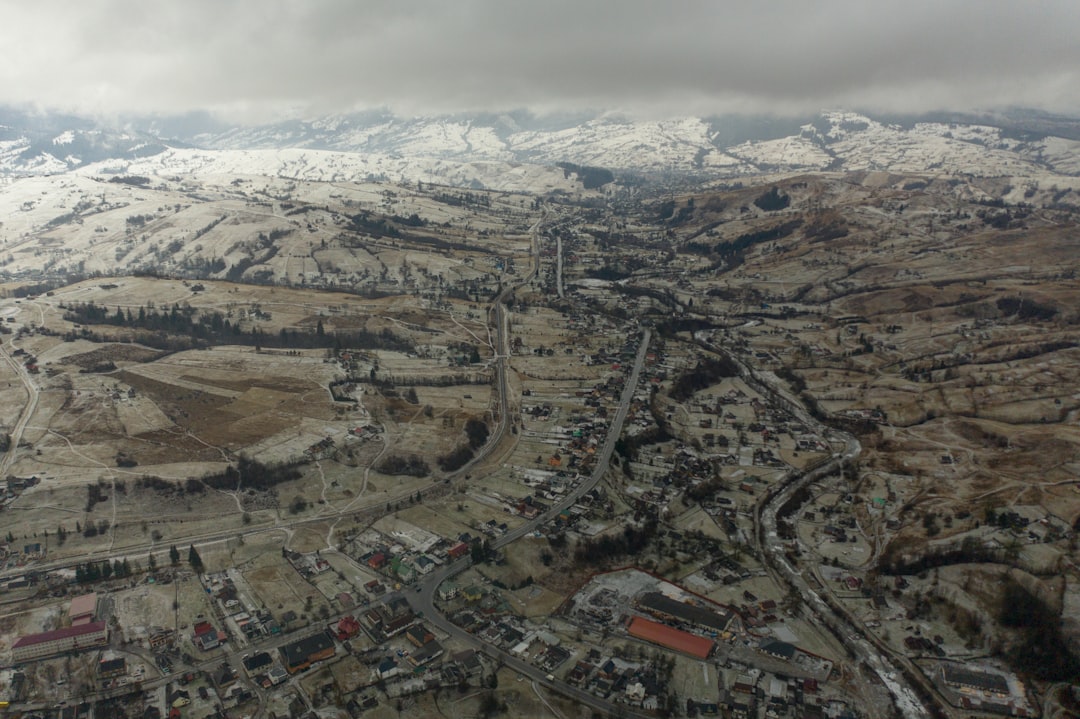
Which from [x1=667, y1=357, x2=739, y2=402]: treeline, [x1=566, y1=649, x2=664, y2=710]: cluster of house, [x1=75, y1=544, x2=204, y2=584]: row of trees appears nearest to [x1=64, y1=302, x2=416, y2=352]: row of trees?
[x1=667, y1=357, x2=739, y2=402]: treeline

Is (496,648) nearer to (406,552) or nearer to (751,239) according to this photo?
(406,552)

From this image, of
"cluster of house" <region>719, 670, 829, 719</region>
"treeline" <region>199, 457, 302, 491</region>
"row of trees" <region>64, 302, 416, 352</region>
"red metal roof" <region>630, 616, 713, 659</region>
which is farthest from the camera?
"row of trees" <region>64, 302, 416, 352</region>

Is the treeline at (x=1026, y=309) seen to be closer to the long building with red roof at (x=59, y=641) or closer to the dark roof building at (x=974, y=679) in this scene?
the dark roof building at (x=974, y=679)

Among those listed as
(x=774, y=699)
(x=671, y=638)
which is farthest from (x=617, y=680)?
(x=774, y=699)

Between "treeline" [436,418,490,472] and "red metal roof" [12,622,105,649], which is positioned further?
"treeline" [436,418,490,472]

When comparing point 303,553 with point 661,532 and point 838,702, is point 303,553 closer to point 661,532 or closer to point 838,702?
point 661,532

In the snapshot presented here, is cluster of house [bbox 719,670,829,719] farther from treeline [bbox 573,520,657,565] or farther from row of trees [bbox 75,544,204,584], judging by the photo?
row of trees [bbox 75,544,204,584]

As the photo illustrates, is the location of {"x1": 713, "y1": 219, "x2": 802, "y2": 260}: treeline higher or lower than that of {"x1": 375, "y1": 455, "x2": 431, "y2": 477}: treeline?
higher
